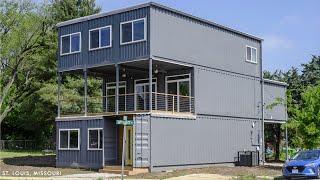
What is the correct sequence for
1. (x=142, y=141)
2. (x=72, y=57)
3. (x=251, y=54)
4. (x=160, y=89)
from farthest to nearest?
1. (x=251, y=54)
2. (x=160, y=89)
3. (x=72, y=57)
4. (x=142, y=141)

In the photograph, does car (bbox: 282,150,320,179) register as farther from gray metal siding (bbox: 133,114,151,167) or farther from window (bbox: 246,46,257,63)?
window (bbox: 246,46,257,63)

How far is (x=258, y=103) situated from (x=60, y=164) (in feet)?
50.4

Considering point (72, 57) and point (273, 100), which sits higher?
point (72, 57)

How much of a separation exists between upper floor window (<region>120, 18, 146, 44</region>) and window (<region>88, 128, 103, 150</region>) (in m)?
5.67

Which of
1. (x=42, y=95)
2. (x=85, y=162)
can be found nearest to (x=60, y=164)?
(x=85, y=162)

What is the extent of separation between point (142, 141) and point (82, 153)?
17.7 feet

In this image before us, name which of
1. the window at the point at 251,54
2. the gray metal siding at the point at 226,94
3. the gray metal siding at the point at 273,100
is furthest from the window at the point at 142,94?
the gray metal siding at the point at 273,100

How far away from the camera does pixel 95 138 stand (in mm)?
30422

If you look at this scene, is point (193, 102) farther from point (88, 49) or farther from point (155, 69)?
point (88, 49)

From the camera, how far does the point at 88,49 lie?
31875 millimetres

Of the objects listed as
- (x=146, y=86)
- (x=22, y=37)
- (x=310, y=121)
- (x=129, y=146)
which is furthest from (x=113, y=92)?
(x=22, y=37)

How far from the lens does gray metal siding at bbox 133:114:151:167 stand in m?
27.2

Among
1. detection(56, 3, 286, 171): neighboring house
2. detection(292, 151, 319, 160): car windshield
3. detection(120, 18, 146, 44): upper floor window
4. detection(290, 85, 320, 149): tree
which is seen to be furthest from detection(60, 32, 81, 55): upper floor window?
detection(292, 151, 319, 160): car windshield

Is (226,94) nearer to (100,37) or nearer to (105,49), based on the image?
(105,49)
